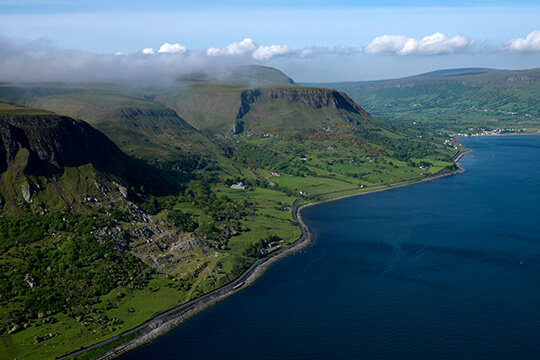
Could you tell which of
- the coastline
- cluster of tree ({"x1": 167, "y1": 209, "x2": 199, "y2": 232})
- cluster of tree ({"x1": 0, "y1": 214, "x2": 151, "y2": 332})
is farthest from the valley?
the coastline

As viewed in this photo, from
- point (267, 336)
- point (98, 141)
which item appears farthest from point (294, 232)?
point (98, 141)

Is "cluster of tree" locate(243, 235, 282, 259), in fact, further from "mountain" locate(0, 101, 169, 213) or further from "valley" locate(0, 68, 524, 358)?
"mountain" locate(0, 101, 169, 213)

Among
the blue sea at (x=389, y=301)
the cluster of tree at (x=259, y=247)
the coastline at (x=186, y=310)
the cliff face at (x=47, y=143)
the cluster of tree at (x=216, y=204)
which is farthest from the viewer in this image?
the cluster of tree at (x=216, y=204)

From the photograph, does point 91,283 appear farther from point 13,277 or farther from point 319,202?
point 319,202

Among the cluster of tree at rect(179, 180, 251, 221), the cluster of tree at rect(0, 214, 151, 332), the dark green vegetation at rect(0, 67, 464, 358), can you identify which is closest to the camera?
the dark green vegetation at rect(0, 67, 464, 358)

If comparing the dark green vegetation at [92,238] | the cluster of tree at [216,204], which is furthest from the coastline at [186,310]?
the cluster of tree at [216,204]

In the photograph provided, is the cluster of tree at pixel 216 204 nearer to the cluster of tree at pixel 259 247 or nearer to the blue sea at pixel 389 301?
the cluster of tree at pixel 259 247

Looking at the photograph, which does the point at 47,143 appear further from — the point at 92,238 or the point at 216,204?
the point at 216,204

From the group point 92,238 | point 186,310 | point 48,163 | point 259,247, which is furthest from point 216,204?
point 186,310
